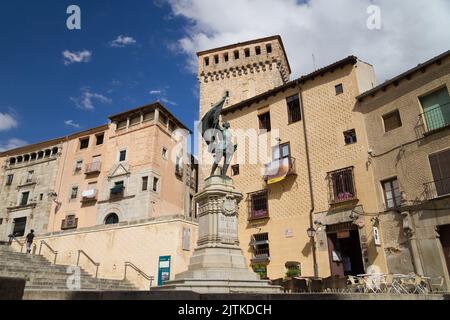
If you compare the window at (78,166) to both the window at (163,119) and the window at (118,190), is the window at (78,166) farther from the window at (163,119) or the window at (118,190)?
the window at (163,119)

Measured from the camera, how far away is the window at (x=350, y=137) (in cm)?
1866

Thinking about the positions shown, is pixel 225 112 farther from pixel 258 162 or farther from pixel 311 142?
pixel 311 142

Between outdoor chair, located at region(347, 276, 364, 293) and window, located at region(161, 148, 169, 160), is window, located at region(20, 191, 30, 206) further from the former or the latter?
outdoor chair, located at region(347, 276, 364, 293)

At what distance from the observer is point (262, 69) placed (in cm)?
3512

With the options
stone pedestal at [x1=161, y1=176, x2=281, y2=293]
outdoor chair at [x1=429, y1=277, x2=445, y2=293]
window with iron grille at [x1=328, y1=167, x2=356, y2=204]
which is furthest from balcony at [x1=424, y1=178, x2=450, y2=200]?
stone pedestal at [x1=161, y1=176, x2=281, y2=293]

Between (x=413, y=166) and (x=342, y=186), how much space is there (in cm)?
382

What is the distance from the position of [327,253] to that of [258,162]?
25.5 ft

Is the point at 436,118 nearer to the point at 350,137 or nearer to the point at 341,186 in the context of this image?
the point at 350,137

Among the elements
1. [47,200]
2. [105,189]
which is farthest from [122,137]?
[47,200]

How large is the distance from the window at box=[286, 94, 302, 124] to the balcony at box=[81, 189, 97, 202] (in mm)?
19834

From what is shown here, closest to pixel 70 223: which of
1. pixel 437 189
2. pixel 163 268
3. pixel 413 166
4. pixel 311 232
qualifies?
pixel 163 268

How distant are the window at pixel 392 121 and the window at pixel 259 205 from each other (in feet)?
27.2

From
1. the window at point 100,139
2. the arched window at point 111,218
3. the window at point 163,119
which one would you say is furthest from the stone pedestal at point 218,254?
the window at point 100,139

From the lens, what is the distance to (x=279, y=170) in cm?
2083
